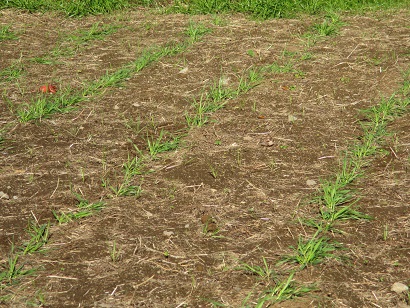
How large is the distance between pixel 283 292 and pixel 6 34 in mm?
4792

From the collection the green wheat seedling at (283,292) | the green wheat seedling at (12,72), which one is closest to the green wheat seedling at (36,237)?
the green wheat seedling at (283,292)

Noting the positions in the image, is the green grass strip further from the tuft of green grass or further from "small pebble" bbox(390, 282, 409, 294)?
"small pebble" bbox(390, 282, 409, 294)

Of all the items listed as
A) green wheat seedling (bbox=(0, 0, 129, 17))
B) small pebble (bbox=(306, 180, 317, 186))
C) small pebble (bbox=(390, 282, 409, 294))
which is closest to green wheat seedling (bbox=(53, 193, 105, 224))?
small pebble (bbox=(306, 180, 317, 186))

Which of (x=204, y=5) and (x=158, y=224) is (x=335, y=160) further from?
(x=204, y=5)

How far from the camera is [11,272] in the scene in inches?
125

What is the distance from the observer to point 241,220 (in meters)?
3.68

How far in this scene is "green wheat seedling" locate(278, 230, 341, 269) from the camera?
327 cm

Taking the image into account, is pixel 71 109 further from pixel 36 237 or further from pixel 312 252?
pixel 312 252

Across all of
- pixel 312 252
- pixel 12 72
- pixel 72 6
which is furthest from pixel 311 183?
pixel 72 6

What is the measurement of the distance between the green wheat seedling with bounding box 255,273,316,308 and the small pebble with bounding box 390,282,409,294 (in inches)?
14.5

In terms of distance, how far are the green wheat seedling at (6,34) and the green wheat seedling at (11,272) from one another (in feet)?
12.8

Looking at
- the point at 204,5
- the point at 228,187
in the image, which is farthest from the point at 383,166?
the point at 204,5

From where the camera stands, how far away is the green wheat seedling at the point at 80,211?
3.65 m

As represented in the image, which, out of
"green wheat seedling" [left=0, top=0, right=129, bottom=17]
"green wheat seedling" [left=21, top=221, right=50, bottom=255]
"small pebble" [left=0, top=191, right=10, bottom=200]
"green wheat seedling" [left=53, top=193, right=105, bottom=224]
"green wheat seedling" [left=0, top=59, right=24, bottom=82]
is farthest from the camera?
"green wheat seedling" [left=0, top=0, right=129, bottom=17]
